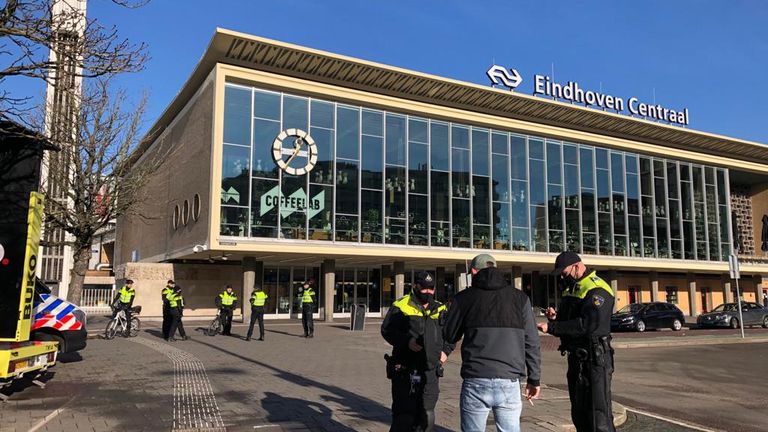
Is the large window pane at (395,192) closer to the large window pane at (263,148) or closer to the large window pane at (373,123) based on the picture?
the large window pane at (373,123)

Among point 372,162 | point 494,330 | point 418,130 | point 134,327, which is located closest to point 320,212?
point 372,162

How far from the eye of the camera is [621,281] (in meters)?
40.6

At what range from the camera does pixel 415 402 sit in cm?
497

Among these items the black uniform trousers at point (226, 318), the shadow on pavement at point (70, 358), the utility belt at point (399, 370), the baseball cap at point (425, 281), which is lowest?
the shadow on pavement at point (70, 358)

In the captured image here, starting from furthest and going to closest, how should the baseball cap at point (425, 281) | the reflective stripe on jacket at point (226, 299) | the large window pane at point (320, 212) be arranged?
the large window pane at point (320, 212), the reflective stripe on jacket at point (226, 299), the baseball cap at point (425, 281)

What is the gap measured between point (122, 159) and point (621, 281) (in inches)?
1329

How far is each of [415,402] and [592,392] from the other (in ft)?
4.86

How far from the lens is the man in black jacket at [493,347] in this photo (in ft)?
13.0

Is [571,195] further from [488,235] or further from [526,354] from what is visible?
[526,354]

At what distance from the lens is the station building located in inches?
1050

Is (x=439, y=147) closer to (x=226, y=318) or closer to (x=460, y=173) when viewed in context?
(x=460, y=173)

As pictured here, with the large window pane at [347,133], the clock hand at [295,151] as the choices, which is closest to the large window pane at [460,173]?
the large window pane at [347,133]

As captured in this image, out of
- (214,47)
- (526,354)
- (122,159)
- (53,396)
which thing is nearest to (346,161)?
(214,47)

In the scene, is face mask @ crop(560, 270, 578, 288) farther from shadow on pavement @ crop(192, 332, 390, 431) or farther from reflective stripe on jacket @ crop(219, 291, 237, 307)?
reflective stripe on jacket @ crop(219, 291, 237, 307)
